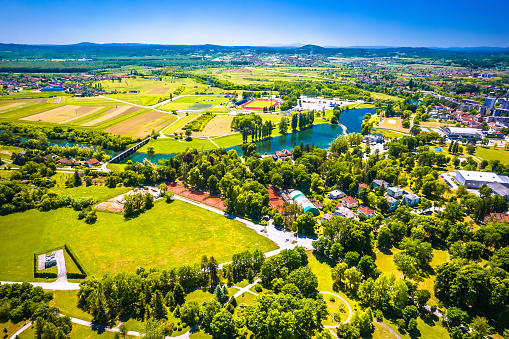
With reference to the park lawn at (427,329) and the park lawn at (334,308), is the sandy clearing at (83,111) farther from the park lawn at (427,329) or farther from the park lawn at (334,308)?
the park lawn at (427,329)

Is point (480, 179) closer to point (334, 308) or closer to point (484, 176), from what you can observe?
point (484, 176)

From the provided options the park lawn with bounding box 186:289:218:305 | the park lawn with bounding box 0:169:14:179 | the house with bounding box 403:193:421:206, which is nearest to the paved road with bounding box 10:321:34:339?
the park lawn with bounding box 186:289:218:305

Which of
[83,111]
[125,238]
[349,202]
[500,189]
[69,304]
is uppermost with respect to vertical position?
[83,111]

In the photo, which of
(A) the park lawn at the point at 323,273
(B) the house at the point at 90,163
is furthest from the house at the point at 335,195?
(B) the house at the point at 90,163

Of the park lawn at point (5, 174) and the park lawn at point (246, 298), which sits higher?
the park lawn at point (5, 174)

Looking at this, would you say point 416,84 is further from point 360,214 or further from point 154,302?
point 154,302

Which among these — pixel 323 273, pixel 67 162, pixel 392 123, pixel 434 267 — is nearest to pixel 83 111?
pixel 67 162

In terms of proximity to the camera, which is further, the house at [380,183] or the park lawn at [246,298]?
the house at [380,183]

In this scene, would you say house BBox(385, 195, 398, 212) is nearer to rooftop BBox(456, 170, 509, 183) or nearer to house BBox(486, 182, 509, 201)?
house BBox(486, 182, 509, 201)
